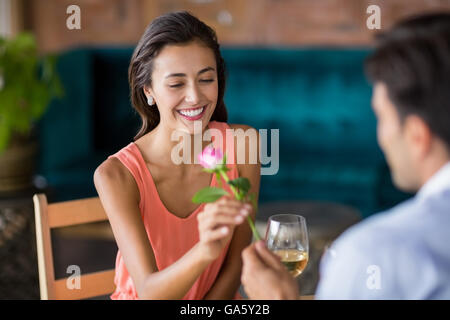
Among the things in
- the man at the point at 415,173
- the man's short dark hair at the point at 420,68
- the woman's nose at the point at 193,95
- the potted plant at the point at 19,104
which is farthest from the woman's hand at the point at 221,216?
the potted plant at the point at 19,104

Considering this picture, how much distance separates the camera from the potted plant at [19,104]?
3051mm

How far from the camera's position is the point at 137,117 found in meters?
3.70

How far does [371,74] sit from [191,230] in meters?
0.65

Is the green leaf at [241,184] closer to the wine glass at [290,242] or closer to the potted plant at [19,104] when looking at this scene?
the wine glass at [290,242]

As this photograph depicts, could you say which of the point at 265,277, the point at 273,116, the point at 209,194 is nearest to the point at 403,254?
Answer: the point at 265,277

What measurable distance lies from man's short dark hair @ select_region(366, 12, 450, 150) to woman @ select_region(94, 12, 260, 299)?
1.70 feet

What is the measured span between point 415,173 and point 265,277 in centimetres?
25

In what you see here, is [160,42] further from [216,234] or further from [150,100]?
[216,234]

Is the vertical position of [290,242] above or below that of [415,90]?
below

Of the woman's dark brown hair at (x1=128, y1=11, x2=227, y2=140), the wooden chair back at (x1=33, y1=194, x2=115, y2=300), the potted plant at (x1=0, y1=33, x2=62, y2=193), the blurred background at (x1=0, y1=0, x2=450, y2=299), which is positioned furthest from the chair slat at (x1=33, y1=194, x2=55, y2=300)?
the potted plant at (x1=0, y1=33, x2=62, y2=193)
